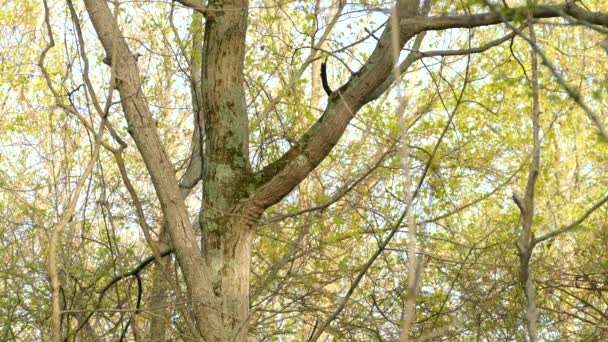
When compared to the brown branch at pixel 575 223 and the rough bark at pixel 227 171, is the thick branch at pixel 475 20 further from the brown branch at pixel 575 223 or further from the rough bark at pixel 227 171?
the brown branch at pixel 575 223

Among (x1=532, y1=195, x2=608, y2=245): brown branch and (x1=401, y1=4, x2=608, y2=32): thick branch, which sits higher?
(x1=401, y1=4, x2=608, y2=32): thick branch

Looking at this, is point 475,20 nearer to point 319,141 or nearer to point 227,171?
point 319,141

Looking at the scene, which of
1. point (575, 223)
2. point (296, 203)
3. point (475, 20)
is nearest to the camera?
point (575, 223)

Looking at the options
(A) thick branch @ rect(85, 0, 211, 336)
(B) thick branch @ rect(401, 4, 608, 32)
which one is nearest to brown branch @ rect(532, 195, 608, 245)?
(B) thick branch @ rect(401, 4, 608, 32)

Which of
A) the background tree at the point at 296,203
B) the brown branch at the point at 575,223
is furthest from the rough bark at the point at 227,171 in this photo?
the brown branch at the point at 575,223

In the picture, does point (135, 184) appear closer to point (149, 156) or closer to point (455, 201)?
point (455, 201)

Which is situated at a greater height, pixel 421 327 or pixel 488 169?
pixel 488 169

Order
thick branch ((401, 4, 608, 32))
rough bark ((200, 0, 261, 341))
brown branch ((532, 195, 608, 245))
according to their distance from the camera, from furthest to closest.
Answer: rough bark ((200, 0, 261, 341)) → thick branch ((401, 4, 608, 32)) → brown branch ((532, 195, 608, 245))

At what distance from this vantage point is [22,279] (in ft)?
20.0

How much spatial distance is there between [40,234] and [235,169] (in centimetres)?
284

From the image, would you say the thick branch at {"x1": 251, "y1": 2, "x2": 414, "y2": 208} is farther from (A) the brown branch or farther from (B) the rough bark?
(A) the brown branch

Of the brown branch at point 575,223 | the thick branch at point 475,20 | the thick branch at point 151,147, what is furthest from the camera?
the thick branch at point 151,147

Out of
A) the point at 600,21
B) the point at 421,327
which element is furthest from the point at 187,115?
the point at 600,21

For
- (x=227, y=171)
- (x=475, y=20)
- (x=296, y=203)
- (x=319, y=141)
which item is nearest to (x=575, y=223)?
(x=475, y=20)
